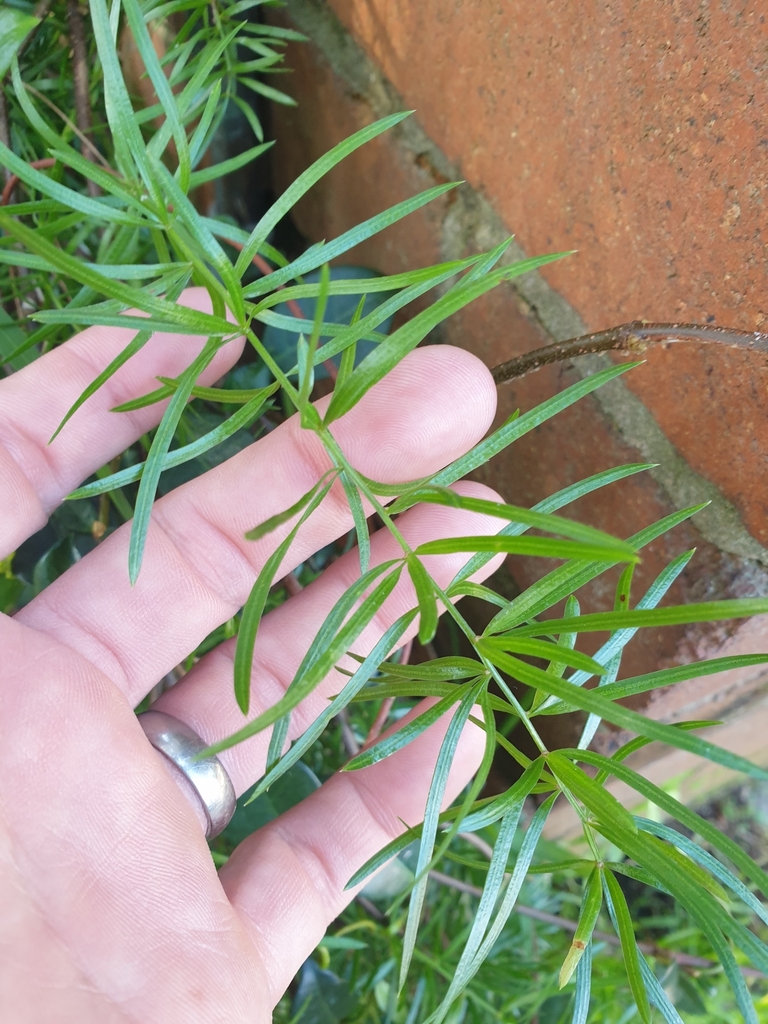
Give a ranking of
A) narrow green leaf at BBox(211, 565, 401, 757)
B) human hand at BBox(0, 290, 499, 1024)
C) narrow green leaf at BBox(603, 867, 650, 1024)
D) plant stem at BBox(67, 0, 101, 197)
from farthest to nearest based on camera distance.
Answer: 1. plant stem at BBox(67, 0, 101, 197)
2. human hand at BBox(0, 290, 499, 1024)
3. narrow green leaf at BBox(603, 867, 650, 1024)
4. narrow green leaf at BBox(211, 565, 401, 757)

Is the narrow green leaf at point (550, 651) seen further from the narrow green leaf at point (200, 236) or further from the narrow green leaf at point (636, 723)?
the narrow green leaf at point (200, 236)

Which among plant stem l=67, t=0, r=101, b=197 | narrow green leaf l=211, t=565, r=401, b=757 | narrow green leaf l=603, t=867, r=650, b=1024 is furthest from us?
plant stem l=67, t=0, r=101, b=197

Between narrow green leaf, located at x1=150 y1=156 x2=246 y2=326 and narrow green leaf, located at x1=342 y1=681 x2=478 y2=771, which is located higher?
narrow green leaf, located at x1=150 y1=156 x2=246 y2=326

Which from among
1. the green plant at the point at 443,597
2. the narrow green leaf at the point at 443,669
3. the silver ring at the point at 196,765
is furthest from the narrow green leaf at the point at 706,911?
the silver ring at the point at 196,765

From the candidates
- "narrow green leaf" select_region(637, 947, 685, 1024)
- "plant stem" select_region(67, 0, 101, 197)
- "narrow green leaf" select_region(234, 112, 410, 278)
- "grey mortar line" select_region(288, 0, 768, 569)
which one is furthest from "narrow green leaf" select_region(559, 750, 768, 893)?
"plant stem" select_region(67, 0, 101, 197)

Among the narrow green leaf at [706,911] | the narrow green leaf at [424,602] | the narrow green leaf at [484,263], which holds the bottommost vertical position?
the narrow green leaf at [706,911]

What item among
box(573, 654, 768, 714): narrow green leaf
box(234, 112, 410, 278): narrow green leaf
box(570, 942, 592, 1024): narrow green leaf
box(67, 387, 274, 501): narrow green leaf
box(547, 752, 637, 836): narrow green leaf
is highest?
box(234, 112, 410, 278): narrow green leaf

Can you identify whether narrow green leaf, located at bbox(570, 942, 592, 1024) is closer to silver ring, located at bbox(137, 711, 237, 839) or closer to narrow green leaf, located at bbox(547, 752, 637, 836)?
narrow green leaf, located at bbox(547, 752, 637, 836)

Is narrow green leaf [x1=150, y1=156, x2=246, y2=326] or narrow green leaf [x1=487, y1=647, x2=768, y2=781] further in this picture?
narrow green leaf [x1=150, y1=156, x2=246, y2=326]

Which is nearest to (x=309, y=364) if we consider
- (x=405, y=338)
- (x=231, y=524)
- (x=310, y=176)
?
(x=405, y=338)
